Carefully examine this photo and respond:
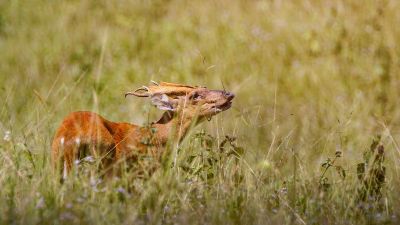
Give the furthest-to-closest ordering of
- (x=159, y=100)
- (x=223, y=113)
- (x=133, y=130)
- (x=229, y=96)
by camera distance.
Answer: (x=223, y=113) → (x=229, y=96) → (x=159, y=100) → (x=133, y=130)

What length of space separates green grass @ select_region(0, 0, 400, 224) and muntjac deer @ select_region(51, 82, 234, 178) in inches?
5.0

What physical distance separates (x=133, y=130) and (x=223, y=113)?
8.64 feet

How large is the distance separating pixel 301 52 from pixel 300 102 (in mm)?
1067

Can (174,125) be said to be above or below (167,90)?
A: below

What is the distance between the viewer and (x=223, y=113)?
348 inches

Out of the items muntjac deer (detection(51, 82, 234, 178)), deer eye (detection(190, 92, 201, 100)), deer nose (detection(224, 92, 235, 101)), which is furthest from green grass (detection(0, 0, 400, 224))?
deer eye (detection(190, 92, 201, 100))

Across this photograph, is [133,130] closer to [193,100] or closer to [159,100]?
[159,100]

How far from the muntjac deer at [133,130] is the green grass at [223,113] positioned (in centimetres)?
13

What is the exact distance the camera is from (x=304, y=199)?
215 inches

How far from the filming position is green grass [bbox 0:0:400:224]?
5.07m

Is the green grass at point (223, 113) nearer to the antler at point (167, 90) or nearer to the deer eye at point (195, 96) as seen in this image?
the antler at point (167, 90)

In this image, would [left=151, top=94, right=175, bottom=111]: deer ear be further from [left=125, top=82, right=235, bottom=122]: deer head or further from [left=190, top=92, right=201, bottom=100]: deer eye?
[left=190, top=92, right=201, bottom=100]: deer eye

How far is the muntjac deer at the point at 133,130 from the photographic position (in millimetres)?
5766

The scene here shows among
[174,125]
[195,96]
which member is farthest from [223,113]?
[174,125]
